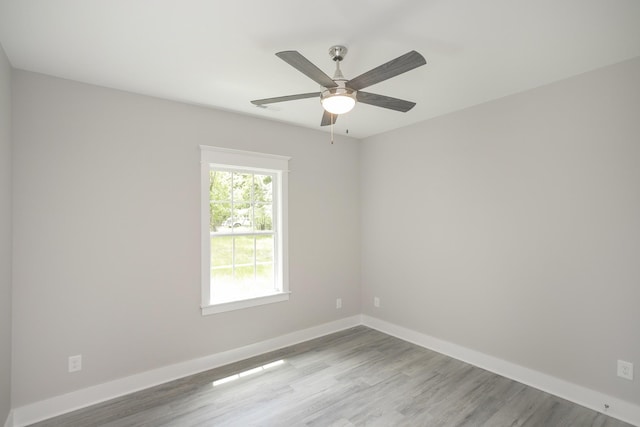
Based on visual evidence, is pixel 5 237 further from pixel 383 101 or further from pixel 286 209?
pixel 383 101

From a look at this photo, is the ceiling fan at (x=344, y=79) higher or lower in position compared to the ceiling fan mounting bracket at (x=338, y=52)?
lower

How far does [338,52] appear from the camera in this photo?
211 centimetres

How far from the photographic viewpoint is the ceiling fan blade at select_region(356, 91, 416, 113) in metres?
2.10

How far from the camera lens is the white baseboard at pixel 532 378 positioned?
7.73 feet

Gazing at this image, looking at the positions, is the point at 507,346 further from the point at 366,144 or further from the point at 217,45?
the point at 217,45

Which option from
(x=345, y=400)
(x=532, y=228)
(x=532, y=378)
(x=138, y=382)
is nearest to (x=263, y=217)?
(x=138, y=382)

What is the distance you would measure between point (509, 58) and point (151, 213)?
126 inches

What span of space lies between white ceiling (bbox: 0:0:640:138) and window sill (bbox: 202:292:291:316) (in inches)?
82.5

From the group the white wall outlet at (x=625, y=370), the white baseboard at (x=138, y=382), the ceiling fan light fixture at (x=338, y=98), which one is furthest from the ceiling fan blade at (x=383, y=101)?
the white baseboard at (x=138, y=382)

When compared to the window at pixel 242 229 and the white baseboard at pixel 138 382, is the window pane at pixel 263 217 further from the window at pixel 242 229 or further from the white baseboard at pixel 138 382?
the white baseboard at pixel 138 382

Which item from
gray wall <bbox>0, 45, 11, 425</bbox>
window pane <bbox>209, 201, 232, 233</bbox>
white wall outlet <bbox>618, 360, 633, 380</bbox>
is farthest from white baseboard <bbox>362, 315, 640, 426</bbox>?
gray wall <bbox>0, 45, 11, 425</bbox>

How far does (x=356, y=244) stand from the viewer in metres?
4.52

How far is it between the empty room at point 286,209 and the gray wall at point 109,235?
2cm

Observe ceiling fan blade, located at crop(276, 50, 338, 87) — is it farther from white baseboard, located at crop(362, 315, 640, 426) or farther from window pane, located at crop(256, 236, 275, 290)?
white baseboard, located at crop(362, 315, 640, 426)
